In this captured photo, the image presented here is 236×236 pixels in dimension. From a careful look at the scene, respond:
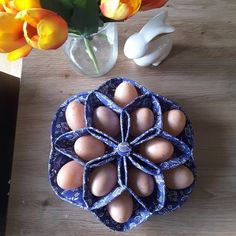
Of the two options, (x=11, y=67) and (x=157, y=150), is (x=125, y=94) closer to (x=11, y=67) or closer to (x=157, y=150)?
(x=157, y=150)

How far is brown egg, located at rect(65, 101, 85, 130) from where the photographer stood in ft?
1.77

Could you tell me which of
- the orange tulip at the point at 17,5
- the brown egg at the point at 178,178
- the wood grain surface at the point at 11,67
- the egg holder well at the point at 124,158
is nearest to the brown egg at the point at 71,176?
the egg holder well at the point at 124,158

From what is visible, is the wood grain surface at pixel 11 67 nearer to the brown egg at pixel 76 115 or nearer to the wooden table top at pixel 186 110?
the wooden table top at pixel 186 110

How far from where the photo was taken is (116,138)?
54 cm

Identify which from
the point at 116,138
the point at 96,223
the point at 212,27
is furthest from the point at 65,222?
the point at 212,27

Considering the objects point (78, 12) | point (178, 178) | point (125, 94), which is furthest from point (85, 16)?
point (178, 178)

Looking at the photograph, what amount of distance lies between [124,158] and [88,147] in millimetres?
50

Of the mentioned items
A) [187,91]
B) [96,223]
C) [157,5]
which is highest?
[157,5]

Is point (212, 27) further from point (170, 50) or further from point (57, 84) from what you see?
point (57, 84)

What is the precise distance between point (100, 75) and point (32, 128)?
14 cm

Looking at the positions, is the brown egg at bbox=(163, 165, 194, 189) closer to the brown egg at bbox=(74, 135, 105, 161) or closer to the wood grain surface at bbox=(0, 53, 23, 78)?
the brown egg at bbox=(74, 135, 105, 161)

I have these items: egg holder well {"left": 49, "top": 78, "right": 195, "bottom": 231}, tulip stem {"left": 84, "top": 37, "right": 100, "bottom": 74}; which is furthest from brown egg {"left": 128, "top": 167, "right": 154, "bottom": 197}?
tulip stem {"left": 84, "top": 37, "right": 100, "bottom": 74}

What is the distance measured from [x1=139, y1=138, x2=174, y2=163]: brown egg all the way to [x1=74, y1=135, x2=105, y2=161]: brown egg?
0.06 meters

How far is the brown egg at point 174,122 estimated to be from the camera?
0.54m
